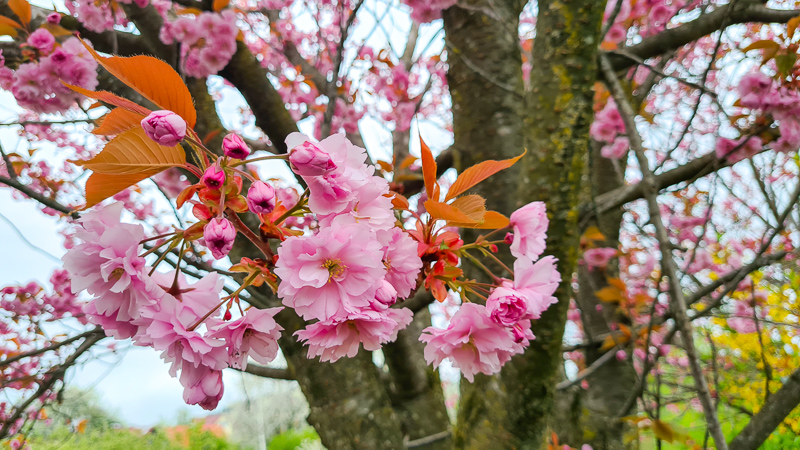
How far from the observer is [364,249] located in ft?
1.49

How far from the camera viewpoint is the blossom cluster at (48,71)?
4.12ft

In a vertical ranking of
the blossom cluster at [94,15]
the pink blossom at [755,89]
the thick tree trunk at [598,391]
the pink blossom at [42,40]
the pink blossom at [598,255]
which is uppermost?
the blossom cluster at [94,15]

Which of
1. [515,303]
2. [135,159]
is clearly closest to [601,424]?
[515,303]

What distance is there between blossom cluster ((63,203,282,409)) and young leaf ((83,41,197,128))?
14 centimetres

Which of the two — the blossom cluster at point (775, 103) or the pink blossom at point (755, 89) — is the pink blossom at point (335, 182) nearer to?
the blossom cluster at point (775, 103)

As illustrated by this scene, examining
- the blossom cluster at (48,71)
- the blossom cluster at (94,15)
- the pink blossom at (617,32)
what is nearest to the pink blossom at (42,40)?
the blossom cluster at (48,71)

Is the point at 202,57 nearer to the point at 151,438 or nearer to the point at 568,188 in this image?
the point at 568,188

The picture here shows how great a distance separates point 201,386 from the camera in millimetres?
498

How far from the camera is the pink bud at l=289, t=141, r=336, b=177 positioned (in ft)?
1.42

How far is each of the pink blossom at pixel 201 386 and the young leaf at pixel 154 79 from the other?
31cm

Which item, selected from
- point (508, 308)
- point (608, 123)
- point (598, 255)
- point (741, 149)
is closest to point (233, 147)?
point (508, 308)

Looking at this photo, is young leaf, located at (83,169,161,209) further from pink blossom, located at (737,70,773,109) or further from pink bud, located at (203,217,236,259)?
pink blossom, located at (737,70,773,109)

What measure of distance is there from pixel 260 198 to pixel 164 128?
12cm

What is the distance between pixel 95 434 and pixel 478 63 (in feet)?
8.84
